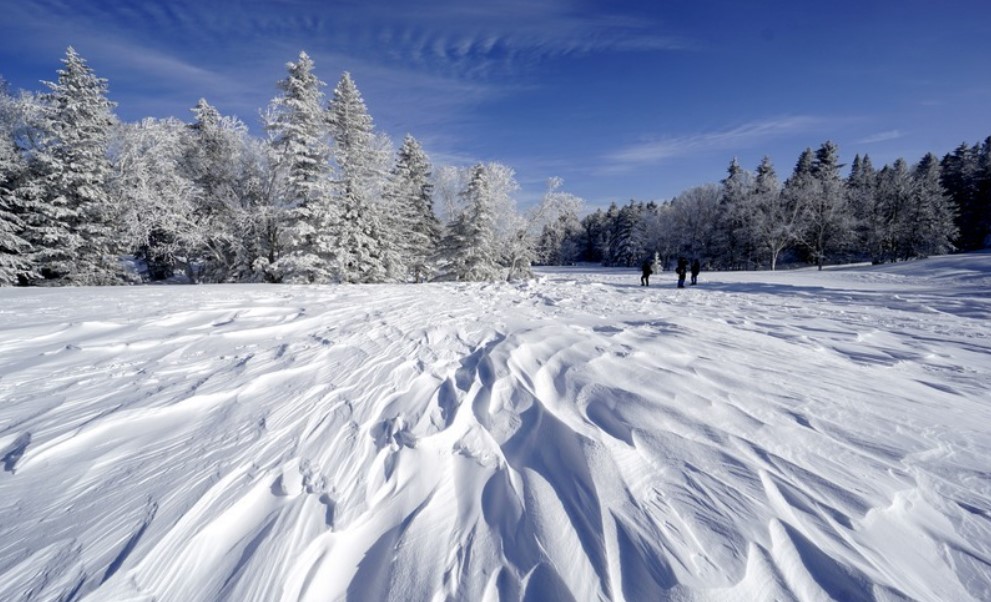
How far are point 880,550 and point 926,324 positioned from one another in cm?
710

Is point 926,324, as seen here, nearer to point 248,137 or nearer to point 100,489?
point 100,489

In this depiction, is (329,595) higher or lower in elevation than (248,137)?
lower

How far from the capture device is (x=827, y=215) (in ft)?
95.2

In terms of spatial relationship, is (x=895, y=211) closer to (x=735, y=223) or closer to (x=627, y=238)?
(x=735, y=223)

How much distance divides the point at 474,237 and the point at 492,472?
1830 cm

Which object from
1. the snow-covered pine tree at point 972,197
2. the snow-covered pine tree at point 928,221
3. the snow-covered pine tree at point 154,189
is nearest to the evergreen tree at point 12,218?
the snow-covered pine tree at point 154,189

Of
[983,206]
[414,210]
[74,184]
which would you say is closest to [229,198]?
[74,184]

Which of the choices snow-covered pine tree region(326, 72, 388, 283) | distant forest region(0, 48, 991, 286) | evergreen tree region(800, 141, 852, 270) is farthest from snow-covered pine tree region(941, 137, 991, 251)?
snow-covered pine tree region(326, 72, 388, 283)

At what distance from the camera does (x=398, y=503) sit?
182 centimetres

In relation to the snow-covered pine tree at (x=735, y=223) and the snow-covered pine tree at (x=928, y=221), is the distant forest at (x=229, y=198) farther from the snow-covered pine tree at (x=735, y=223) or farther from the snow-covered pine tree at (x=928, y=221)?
the snow-covered pine tree at (x=928, y=221)

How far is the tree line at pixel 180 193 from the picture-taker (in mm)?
14406

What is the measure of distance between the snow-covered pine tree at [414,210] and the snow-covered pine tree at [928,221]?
42.6 metres

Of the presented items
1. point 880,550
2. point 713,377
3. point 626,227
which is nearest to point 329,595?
point 880,550

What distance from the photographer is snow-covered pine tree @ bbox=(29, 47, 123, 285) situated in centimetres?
1423
